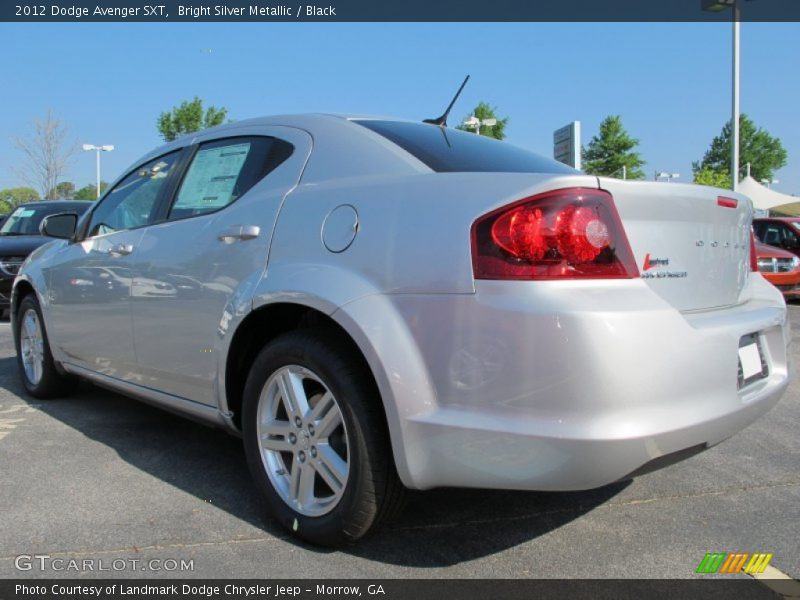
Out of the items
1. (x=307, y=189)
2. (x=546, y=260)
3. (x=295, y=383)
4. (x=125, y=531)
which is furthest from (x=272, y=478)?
(x=546, y=260)

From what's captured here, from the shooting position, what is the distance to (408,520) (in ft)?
9.06

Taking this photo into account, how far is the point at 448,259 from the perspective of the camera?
6.89ft

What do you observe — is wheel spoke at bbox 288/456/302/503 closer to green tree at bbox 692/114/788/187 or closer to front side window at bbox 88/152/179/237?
front side window at bbox 88/152/179/237

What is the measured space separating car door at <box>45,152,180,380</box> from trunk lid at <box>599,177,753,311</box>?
235cm

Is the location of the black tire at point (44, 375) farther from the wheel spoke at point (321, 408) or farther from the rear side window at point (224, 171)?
the wheel spoke at point (321, 408)

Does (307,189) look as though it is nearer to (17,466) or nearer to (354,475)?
(354,475)

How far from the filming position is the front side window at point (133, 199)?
3.61 metres

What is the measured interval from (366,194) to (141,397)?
72.3 inches

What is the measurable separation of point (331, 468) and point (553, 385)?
0.88 m

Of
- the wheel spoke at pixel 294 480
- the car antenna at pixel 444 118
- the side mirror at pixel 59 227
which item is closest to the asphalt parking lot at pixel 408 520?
the wheel spoke at pixel 294 480

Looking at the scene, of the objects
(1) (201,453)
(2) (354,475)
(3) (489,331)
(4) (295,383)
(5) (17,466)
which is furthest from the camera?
(1) (201,453)

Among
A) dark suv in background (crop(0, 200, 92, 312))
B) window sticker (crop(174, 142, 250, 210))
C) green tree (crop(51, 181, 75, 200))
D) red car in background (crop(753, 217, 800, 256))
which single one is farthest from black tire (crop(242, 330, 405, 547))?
green tree (crop(51, 181, 75, 200))

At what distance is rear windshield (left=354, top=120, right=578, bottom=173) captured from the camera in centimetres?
254
